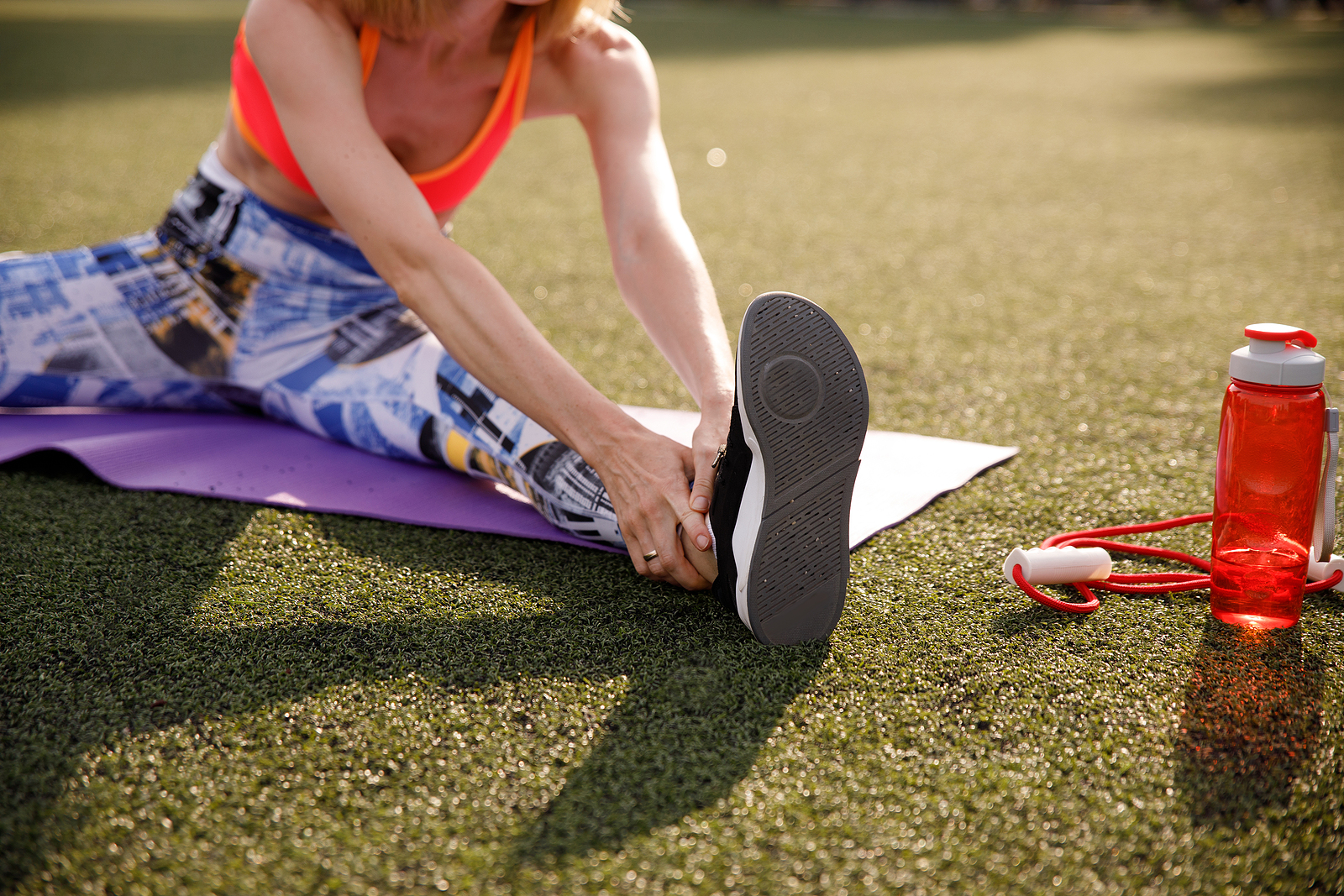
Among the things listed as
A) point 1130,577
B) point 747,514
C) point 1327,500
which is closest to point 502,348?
point 747,514

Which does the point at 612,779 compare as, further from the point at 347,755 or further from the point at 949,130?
the point at 949,130

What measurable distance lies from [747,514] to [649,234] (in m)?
0.52

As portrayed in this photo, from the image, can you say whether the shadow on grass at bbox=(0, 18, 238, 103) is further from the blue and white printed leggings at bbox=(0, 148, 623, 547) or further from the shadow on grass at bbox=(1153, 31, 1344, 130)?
the shadow on grass at bbox=(1153, 31, 1344, 130)

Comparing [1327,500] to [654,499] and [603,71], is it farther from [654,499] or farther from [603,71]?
[603,71]

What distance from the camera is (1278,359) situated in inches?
40.4

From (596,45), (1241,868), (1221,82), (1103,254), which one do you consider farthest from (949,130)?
(1241,868)

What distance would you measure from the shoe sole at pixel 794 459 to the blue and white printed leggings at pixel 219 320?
678mm

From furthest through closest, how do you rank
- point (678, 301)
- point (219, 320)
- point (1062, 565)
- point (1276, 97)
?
1. point (1276, 97)
2. point (219, 320)
3. point (678, 301)
4. point (1062, 565)

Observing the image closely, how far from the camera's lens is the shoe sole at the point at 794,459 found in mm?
1016

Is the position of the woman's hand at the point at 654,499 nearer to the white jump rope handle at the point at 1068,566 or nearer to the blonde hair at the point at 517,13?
the white jump rope handle at the point at 1068,566

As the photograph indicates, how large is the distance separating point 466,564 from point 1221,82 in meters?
6.98

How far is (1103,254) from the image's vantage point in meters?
2.88

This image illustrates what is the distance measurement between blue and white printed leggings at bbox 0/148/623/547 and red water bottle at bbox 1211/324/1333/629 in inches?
41.7

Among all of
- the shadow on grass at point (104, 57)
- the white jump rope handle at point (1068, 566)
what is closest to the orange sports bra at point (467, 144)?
the white jump rope handle at point (1068, 566)
